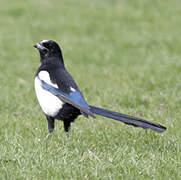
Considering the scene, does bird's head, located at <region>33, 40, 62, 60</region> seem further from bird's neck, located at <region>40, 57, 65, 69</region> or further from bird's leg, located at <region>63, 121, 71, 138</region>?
bird's leg, located at <region>63, 121, 71, 138</region>

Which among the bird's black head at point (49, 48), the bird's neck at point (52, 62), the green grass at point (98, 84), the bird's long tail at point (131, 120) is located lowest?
the green grass at point (98, 84)

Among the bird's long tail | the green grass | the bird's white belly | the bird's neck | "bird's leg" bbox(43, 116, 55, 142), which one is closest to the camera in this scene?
the green grass

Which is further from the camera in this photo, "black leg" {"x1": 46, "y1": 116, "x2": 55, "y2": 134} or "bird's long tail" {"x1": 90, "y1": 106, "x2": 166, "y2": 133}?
"black leg" {"x1": 46, "y1": 116, "x2": 55, "y2": 134}

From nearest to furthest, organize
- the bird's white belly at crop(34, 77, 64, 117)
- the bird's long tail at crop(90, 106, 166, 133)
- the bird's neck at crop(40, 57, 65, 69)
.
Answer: the bird's long tail at crop(90, 106, 166, 133), the bird's white belly at crop(34, 77, 64, 117), the bird's neck at crop(40, 57, 65, 69)

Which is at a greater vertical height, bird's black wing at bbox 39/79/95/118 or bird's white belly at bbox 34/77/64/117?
bird's black wing at bbox 39/79/95/118

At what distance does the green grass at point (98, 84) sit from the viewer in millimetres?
3945

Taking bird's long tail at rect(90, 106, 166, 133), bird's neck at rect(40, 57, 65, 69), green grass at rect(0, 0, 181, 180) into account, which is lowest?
green grass at rect(0, 0, 181, 180)

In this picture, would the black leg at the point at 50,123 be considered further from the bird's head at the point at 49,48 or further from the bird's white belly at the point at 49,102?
the bird's head at the point at 49,48

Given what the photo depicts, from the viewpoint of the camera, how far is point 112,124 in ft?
18.3

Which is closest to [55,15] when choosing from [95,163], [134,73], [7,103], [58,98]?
[134,73]

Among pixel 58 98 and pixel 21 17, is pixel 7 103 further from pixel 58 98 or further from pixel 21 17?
pixel 21 17

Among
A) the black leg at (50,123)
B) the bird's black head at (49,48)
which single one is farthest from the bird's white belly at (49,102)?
the bird's black head at (49,48)

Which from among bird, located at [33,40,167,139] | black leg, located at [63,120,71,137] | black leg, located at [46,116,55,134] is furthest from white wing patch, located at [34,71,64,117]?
black leg, located at [63,120,71,137]

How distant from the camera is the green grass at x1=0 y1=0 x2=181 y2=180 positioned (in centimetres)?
395
